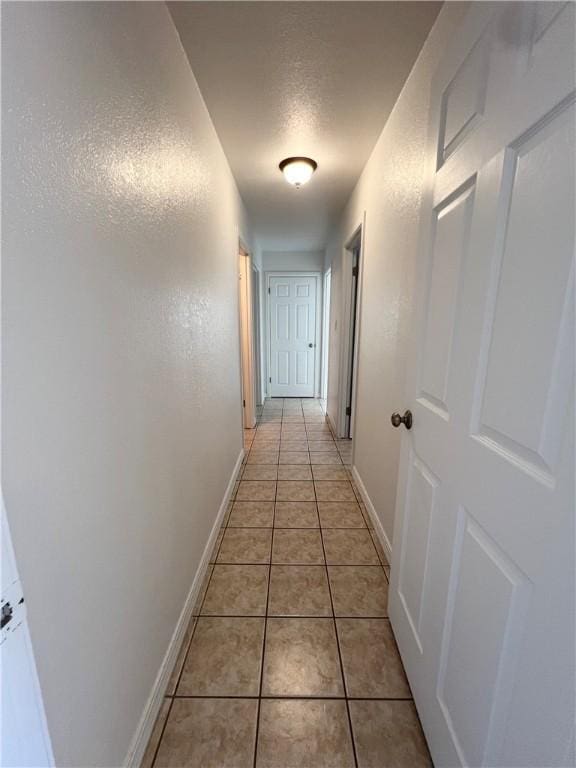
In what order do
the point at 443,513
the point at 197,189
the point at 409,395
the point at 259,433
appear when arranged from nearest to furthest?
1. the point at 443,513
2. the point at 409,395
3. the point at 197,189
4. the point at 259,433

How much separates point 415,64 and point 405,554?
2037 mm

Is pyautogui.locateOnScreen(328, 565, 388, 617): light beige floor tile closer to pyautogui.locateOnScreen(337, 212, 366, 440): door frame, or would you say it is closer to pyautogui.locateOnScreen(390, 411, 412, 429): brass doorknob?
pyautogui.locateOnScreen(390, 411, 412, 429): brass doorknob

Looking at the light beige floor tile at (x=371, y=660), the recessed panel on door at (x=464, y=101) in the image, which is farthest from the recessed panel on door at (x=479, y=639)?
the recessed panel on door at (x=464, y=101)

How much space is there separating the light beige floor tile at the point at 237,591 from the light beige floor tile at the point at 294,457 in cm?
129

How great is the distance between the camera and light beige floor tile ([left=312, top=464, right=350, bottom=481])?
2.63m

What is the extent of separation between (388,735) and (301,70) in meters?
2.54

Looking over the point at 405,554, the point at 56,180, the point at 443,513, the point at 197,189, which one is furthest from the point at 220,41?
the point at 405,554

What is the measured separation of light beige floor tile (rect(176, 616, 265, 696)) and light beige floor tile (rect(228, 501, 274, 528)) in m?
0.65

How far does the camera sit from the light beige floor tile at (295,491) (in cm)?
232

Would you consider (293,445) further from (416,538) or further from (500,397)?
(500,397)

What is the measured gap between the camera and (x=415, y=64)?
4.39 feet

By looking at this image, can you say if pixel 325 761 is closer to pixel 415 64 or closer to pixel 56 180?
pixel 56 180

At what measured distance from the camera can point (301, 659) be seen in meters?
1.21

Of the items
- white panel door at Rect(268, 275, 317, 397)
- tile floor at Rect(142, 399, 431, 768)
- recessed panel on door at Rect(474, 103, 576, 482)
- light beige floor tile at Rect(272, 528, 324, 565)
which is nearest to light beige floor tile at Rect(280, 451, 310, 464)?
tile floor at Rect(142, 399, 431, 768)
